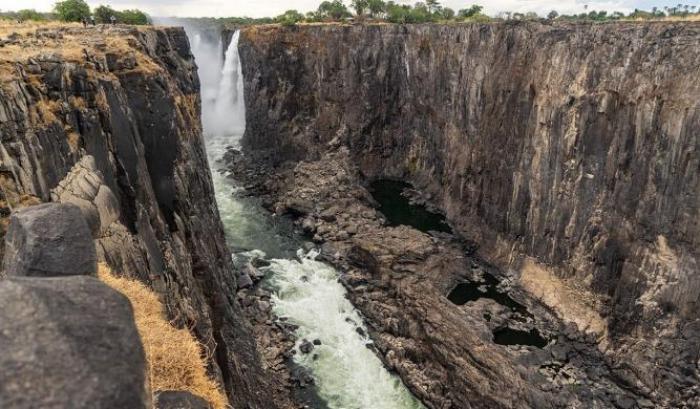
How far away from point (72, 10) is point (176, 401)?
37.6 metres

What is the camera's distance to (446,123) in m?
46.7

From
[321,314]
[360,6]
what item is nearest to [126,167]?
[321,314]

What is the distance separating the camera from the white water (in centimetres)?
2531

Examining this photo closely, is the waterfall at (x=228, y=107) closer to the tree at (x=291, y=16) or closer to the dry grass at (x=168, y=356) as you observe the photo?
the tree at (x=291, y=16)

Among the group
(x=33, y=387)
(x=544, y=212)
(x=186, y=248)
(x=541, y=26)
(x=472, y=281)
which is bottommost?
(x=472, y=281)

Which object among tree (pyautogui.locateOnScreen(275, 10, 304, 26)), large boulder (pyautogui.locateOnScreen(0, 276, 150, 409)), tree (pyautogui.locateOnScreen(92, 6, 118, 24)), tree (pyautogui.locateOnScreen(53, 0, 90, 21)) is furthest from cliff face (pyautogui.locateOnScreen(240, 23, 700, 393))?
large boulder (pyautogui.locateOnScreen(0, 276, 150, 409))

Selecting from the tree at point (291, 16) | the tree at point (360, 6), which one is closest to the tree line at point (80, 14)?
the tree at point (291, 16)

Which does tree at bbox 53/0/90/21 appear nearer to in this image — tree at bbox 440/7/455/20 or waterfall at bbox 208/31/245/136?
waterfall at bbox 208/31/245/136

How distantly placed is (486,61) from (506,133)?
6521mm

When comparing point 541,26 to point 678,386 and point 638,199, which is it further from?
point 678,386

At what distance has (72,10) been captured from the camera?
36125 mm

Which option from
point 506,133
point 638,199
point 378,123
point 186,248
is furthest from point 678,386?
point 378,123

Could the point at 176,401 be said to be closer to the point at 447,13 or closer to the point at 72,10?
the point at 72,10

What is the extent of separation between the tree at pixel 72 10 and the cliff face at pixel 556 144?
74.6ft
